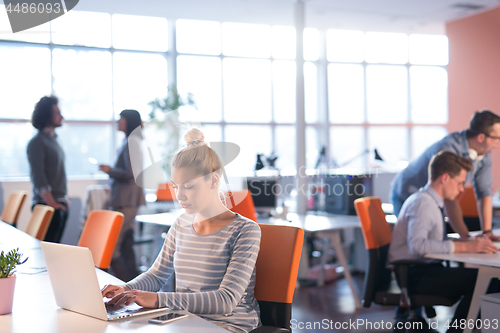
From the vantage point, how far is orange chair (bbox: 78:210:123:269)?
2139mm

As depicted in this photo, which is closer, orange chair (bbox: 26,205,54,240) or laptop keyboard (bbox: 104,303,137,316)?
laptop keyboard (bbox: 104,303,137,316)

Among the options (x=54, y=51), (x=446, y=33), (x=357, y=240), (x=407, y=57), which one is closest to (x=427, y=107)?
(x=407, y=57)

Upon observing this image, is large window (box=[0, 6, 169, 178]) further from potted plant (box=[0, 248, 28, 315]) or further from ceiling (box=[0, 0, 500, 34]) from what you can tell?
potted plant (box=[0, 248, 28, 315])

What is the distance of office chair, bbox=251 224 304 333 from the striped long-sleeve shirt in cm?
5

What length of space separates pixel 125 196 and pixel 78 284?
2.73 meters

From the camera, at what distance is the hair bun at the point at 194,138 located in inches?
59.4

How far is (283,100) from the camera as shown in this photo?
8273 mm

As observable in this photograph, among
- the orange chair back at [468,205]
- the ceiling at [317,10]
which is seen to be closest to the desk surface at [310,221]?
the orange chair back at [468,205]

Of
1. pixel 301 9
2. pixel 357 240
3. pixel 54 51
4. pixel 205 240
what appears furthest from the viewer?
pixel 54 51

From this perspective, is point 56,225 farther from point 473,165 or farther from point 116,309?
point 473,165

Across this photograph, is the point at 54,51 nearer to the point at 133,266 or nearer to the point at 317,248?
the point at 133,266

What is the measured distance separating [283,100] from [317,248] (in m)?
3.05

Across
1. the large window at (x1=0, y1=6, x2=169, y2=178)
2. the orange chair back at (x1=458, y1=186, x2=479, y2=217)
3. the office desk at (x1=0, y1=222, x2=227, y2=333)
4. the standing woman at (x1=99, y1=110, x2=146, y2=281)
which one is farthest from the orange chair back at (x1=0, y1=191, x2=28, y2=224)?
the orange chair back at (x1=458, y1=186, x2=479, y2=217)

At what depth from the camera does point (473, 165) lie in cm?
318
